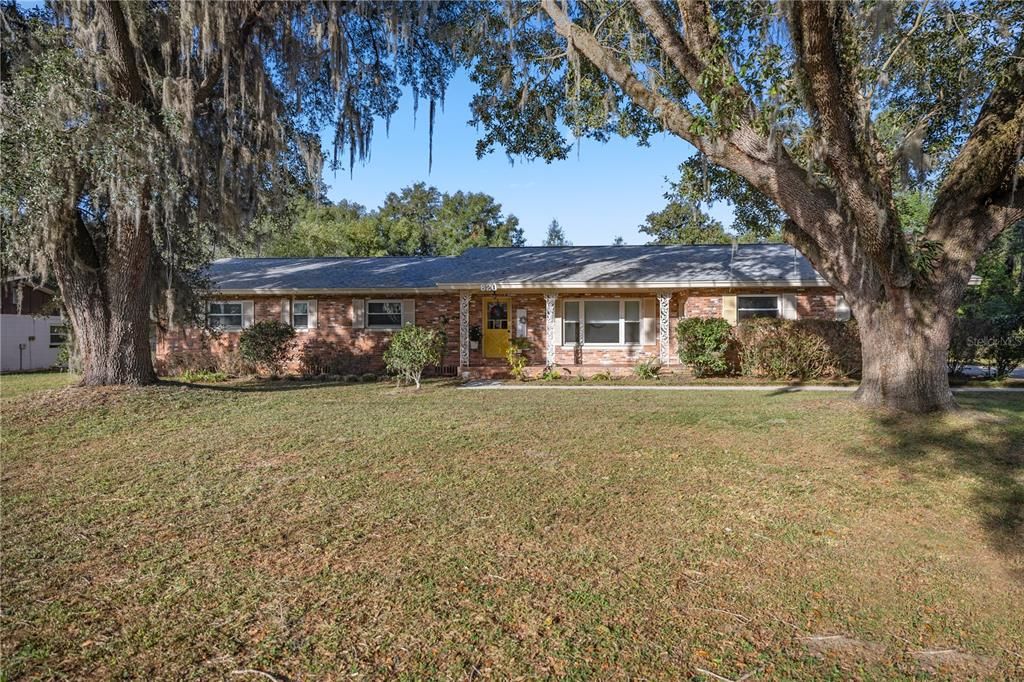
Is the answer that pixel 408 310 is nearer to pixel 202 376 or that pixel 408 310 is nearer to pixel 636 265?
pixel 202 376

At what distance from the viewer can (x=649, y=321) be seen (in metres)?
15.6

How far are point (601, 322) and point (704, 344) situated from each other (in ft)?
9.81

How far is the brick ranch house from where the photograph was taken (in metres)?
14.8

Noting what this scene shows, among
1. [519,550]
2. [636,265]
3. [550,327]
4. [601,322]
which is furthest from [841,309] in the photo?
[519,550]

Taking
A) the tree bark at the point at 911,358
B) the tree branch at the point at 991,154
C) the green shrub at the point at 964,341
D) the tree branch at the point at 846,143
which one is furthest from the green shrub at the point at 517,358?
→ the green shrub at the point at 964,341

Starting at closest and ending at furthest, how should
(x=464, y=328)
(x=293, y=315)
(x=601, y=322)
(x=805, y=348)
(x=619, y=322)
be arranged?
(x=805, y=348), (x=464, y=328), (x=619, y=322), (x=601, y=322), (x=293, y=315)

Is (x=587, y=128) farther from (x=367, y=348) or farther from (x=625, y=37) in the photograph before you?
(x=367, y=348)

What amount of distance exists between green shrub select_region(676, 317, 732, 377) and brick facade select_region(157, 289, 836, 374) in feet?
3.58

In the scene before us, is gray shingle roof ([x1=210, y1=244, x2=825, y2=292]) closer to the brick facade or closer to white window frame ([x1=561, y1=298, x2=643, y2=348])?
the brick facade

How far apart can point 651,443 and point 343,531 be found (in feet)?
13.2

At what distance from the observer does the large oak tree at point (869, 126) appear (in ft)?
20.3

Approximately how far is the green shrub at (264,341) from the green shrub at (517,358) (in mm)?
6020

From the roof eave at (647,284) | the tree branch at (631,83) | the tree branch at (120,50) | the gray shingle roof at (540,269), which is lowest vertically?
the roof eave at (647,284)

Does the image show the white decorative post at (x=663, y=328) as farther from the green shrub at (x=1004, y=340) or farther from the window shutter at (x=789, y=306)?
the green shrub at (x=1004, y=340)
